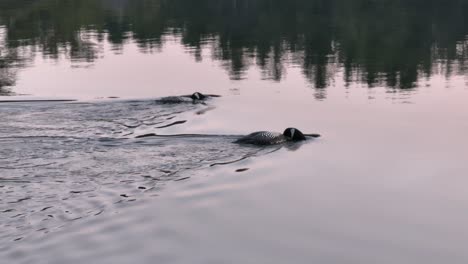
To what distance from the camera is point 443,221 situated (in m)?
11.7

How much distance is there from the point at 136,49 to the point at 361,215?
85.6 ft

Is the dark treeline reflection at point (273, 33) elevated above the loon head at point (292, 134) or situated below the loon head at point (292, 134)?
above

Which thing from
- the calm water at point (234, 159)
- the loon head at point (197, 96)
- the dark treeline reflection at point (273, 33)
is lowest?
the calm water at point (234, 159)

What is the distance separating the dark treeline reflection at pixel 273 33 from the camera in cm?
2981

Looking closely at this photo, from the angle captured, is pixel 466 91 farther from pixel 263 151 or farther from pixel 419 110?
pixel 263 151

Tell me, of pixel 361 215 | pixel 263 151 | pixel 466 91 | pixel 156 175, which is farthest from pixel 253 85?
pixel 361 215

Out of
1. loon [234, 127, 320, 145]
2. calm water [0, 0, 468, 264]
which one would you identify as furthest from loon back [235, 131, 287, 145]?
calm water [0, 0, 468, 264]

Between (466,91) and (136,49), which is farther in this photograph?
(136,49)

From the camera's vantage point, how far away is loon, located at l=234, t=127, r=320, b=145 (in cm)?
1600

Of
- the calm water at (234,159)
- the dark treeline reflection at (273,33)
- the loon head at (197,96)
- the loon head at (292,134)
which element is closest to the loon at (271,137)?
the loon head at (292,134)

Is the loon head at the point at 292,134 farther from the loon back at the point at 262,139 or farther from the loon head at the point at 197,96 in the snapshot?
the loon head at the point at 197,96

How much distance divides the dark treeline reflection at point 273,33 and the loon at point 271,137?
7839mm

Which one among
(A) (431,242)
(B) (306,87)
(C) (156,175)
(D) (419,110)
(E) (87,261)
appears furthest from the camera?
(B) (306,87)

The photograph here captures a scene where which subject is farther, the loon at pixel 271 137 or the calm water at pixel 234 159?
the loon at pixel 271 137
